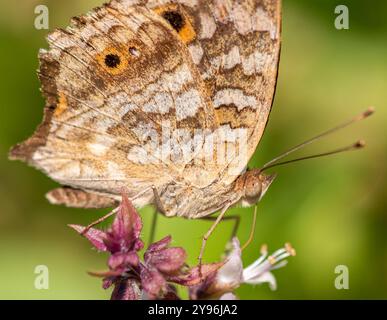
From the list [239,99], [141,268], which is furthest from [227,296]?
[239,99]

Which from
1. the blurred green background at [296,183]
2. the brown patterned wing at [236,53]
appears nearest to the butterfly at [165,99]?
the brown patterned wing at [236,53]

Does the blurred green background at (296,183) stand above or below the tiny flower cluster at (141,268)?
above

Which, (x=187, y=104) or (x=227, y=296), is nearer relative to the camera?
(x=227, y=296)

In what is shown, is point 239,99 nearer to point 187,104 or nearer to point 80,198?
point 187,104

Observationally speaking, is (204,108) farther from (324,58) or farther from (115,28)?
(324,58)

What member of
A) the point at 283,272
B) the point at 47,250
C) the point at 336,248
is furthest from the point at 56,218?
the point at 336,248

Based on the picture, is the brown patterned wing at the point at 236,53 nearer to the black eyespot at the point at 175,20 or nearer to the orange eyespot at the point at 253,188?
the black eyespot at the point at 175,20
